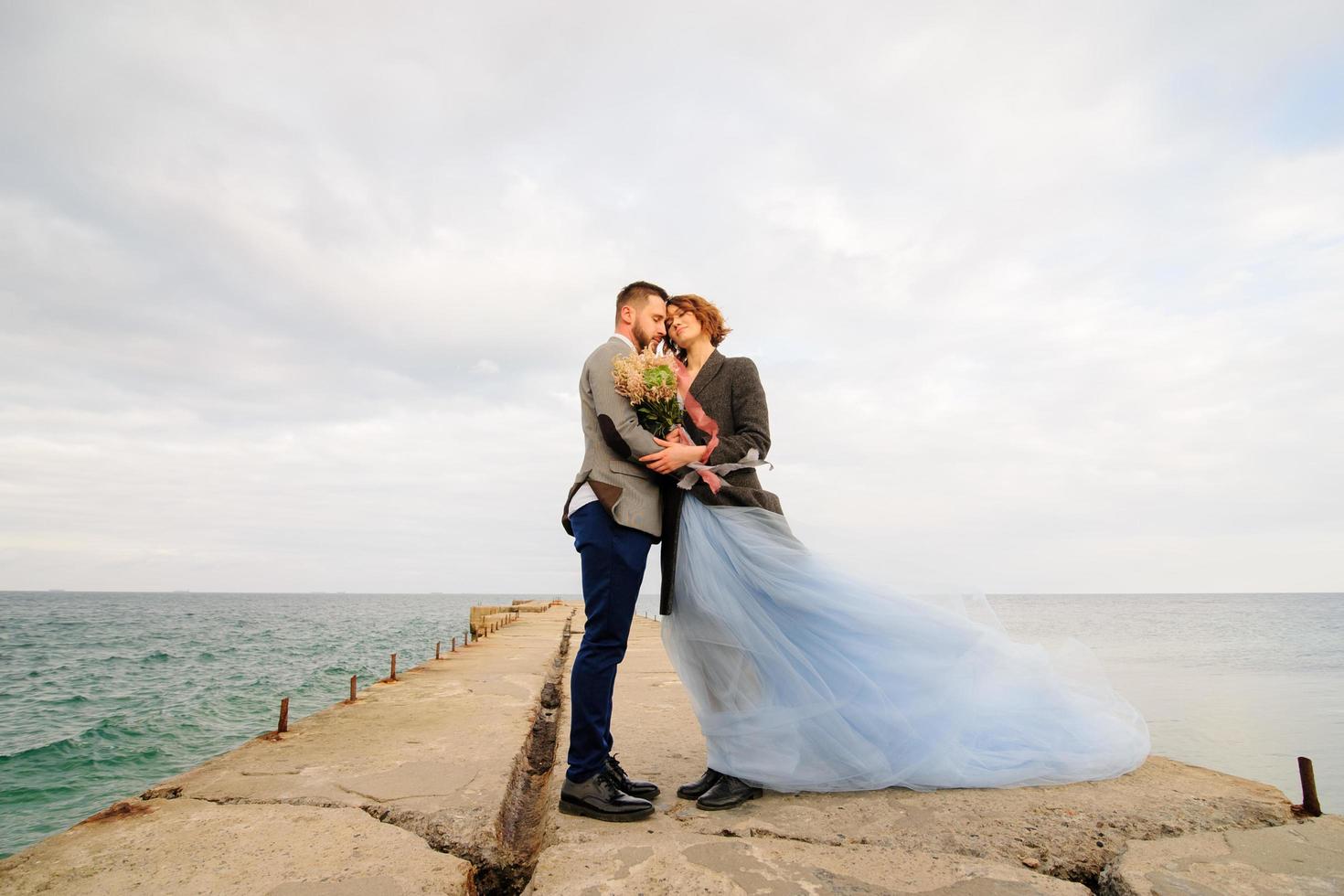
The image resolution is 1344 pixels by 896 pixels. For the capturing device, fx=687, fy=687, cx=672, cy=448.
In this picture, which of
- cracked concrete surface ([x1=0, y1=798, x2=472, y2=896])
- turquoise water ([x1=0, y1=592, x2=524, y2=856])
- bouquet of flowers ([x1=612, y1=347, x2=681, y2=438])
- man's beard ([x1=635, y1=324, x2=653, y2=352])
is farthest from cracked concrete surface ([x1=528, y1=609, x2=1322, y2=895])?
turquoise water ([x1=0, y1=592, x2=524, y2=856])

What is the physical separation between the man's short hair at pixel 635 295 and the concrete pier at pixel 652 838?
182 cm

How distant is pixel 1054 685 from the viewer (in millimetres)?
2738

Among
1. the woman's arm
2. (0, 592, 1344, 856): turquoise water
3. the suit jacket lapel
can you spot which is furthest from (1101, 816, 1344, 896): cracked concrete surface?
(0, 592, 1344, 856): turquoise water

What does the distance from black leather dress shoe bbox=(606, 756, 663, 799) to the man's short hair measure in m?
1.64

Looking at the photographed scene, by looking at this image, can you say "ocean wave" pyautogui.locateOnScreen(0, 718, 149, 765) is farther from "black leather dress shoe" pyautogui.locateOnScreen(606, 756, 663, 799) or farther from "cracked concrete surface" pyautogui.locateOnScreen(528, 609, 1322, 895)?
"black leather dress shoe" pyautogui.locateOnScreen(606, 756, 663, 799)

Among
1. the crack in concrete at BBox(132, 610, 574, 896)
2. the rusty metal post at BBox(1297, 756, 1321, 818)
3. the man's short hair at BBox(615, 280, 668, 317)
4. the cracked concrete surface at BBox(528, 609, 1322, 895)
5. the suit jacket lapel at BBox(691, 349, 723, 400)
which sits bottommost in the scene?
the crack in concrete at BBox(132, 610, 574, 896)

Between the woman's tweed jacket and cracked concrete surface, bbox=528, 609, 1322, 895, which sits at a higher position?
the woman's tweed jacket

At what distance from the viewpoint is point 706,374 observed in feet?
8.98

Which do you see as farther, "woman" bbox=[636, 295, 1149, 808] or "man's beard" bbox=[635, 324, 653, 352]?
"man's beard" bbox=[635, 324, 653, 352]

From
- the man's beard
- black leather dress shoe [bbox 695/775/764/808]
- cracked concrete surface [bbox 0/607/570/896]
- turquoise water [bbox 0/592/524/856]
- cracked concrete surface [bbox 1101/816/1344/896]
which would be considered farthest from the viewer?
turquoise water [bbox 0/592/524/856]

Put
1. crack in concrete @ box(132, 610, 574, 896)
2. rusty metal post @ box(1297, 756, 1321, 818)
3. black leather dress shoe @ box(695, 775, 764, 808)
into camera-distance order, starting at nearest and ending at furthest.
Answer: crack in concrete @ box(132, 610, 574, 896)
rusty metal post @ box(1297, 756, 1321, 818)
black leather dress shoe @ box(695, 775, 764, 808)

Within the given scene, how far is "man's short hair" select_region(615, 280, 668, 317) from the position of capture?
8.82 ft

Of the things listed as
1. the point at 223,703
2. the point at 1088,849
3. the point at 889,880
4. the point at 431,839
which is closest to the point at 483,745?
the point at 431,839

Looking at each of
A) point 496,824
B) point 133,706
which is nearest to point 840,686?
point 496,824
